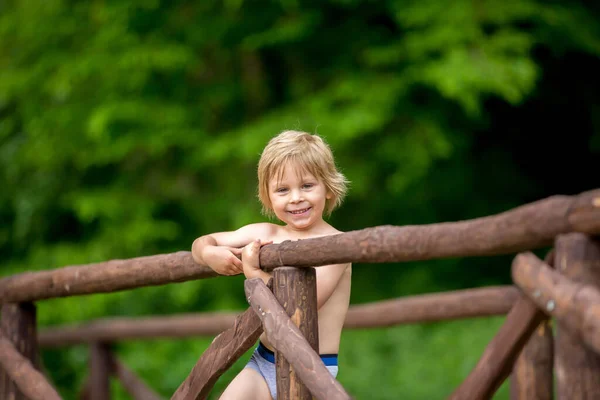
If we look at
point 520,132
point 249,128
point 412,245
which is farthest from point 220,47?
point 412,245

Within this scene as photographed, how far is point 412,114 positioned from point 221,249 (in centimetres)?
469

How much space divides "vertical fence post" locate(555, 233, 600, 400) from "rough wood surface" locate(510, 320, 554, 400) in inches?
67.4

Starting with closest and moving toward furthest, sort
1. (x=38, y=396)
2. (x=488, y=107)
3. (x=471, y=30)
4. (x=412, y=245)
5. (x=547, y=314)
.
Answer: (x=547, y=314) → (x=412, y=245) → (x=38, y=396) → (x=471, y=30) → (x=488, y=107)

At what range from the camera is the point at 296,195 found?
9.14ft

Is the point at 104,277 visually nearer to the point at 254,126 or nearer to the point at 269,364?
the point at 269,364

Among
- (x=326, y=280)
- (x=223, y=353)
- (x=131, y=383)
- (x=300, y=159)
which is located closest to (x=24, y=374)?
(x=223, y=353)

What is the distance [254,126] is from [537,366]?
4.26 meters

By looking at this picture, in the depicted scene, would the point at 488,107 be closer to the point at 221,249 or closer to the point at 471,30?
the point at 471,30

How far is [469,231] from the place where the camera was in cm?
204

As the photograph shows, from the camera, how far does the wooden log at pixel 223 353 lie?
270 centimetres

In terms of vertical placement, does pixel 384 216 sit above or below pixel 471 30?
below

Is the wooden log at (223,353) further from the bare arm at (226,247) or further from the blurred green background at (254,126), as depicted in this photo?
the blurred green background at (254,126)

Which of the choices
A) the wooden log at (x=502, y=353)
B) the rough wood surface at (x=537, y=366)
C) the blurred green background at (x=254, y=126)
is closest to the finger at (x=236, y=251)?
the wooden log at (x=502, y=353)

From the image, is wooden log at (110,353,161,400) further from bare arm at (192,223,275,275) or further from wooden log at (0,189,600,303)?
bare arm at (192,223,275,275)
